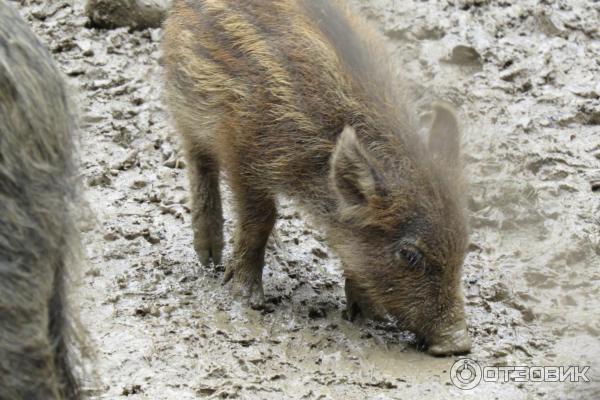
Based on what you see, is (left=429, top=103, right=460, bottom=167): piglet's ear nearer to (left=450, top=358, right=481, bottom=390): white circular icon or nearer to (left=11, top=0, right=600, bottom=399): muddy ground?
(left=11, top=0, right=600, bottom=399): muddy ground

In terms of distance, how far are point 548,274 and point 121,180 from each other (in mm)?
2436

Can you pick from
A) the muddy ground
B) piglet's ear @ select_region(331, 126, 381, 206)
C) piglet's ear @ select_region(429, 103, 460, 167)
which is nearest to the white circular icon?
the muddy ground

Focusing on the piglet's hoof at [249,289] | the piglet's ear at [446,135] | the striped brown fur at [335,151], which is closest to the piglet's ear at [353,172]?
the striped brown fur at [335,151]

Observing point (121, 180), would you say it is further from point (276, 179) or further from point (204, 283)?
point (276, 179)

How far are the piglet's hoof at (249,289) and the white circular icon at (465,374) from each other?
1.04 m

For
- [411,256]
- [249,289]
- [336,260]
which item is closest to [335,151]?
[411,256]

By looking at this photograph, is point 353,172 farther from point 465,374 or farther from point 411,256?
point 465,374

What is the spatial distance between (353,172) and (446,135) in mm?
611

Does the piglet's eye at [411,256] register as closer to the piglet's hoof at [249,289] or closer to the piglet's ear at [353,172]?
the piglet's ear at [353,172]

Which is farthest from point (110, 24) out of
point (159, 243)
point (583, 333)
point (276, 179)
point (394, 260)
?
point (583, 333)

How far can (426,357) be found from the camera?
16.2 ft

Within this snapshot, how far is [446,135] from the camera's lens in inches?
207

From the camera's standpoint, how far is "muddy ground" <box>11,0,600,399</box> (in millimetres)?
4711

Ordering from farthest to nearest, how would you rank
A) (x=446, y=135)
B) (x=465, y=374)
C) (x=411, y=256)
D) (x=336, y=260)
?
(x=336, y=260) < (x=446, y=135) < (x=411, y=256) < (x=465, y=374)
